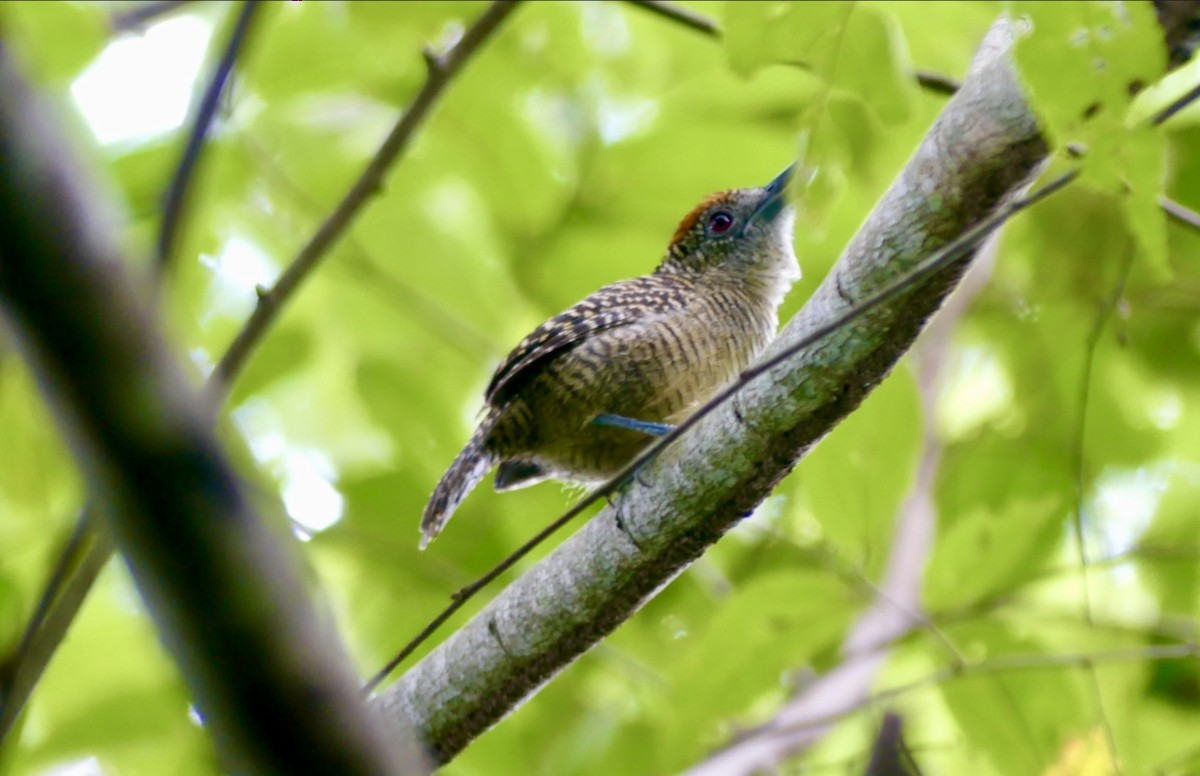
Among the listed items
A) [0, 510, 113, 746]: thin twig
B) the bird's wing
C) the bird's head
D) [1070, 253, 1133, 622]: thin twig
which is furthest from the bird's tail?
[1070, 253, 1133, 622]: thin twig

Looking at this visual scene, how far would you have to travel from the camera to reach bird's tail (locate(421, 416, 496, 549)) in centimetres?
340

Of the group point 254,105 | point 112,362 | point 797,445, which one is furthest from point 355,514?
point 112,362

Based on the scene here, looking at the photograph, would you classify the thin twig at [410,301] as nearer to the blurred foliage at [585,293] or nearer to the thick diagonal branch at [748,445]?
the blurred foliage at [585,293]

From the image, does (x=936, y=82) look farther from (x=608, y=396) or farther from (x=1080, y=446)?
(x=608, y=396)

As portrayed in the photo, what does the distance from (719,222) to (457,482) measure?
165cm

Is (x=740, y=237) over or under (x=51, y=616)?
over

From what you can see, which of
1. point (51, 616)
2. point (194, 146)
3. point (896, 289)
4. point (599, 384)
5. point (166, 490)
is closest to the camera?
point (166, 490)

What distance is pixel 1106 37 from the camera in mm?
1881

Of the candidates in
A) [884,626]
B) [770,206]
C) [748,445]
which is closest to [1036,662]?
[884,626]

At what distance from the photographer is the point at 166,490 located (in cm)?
85

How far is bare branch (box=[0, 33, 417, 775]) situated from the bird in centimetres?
254

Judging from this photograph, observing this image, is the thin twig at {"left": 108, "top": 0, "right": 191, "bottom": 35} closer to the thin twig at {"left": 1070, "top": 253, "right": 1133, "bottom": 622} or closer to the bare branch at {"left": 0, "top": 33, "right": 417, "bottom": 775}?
the bare branch at {"left": 0, "top": 33, "right": 417, "bottom": 775}

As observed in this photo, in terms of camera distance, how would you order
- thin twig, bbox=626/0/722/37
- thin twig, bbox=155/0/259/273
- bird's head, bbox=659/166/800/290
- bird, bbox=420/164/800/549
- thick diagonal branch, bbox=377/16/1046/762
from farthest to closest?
bird's head, bbox=659/166/800/290 < bird, bbox=420/164/800/549 < thin twig, bbox=626/0/722/37 < thin twig, bbox=155/0/259/273 < thick diagonal branch, bbox=377/16/1046/762

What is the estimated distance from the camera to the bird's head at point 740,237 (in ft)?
14.4
